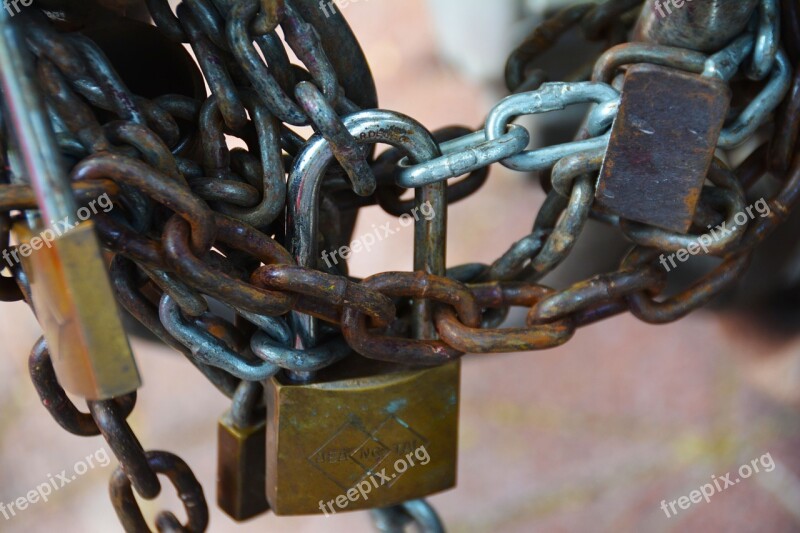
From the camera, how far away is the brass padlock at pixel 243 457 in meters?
0.65

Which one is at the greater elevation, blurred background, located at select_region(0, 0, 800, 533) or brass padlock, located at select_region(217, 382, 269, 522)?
brass padlock, located at select_region(217, 382, 269, 522)

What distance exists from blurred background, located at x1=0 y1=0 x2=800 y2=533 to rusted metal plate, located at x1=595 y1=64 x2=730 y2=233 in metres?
0.65

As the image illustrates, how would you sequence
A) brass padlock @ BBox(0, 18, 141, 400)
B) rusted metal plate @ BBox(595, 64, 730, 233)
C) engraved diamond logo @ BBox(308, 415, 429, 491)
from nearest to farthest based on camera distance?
brass padlock @ BBox(0, 18, 141, 400) → rusted metal plate @ BBox(595, 64, 730, 233) → engraved diamond logo @ BBox(308, 415, 429, 491)

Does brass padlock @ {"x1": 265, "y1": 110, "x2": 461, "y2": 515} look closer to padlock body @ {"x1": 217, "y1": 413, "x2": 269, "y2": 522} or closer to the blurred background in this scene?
padlock body @ {"x1": 217, "y1": 413, "x2": 269, "y2": 522}

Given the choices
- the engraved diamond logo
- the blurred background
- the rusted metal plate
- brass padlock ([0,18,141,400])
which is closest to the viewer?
brass padlock ([0,18,141,400])

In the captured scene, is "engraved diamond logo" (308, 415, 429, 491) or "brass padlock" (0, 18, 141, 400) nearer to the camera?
"brass padlock" (0, 18, 141, 400)

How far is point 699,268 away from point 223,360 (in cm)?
58

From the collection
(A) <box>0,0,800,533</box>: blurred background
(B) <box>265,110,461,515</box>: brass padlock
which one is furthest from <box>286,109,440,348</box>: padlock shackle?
(A) <box>0,0,800,533</box>: blurred background

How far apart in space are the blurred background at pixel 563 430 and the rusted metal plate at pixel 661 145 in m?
0.65

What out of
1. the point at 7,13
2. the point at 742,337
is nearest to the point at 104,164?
the point at 7,13

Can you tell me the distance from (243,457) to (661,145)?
371 millimetres

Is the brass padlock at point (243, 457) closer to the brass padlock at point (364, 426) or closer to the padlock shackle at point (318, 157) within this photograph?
the brass padlock at point (364, 426)

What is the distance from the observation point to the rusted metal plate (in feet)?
1.69

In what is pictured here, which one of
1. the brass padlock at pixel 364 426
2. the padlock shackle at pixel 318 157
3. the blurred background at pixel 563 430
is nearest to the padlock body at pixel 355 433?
the brass padlock at pixel 364 426
